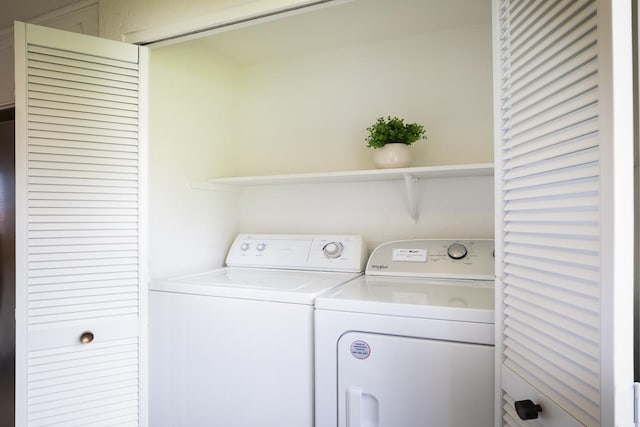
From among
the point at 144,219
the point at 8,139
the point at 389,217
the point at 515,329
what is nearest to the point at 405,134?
the point at 389,217

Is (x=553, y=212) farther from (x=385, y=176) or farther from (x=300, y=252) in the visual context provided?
(x=300, y=252)

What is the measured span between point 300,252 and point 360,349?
91cm

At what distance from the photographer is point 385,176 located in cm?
200

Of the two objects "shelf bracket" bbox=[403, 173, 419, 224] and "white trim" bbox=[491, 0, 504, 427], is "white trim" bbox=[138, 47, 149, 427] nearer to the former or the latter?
"shelf bracket" bbox=[403, 173, 419, 224]

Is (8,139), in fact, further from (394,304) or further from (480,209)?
(480,209)

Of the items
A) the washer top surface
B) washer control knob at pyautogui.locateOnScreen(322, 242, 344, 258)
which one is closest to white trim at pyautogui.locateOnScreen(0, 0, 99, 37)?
the washer top surface

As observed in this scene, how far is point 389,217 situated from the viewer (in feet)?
7.13

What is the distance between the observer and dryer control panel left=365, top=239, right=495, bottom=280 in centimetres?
179

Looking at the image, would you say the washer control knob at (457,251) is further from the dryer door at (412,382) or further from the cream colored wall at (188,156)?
the cream colored wall at (188,156)

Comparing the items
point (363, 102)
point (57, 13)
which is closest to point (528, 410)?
point (363, 102)

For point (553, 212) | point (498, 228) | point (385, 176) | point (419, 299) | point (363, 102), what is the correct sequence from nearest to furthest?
point (553, 212), point (498, 228), point (419, 299), point (385, 176), point (363, 102)

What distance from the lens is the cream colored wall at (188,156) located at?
76.3 inches

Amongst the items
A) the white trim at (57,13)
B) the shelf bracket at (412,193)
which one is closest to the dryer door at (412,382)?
the shelf bracket at (412,193)

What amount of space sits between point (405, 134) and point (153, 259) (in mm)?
1419
